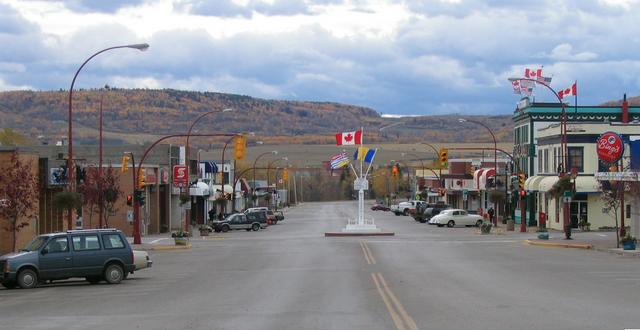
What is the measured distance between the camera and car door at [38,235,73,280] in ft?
90.8

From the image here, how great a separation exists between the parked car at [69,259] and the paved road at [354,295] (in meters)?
0.48

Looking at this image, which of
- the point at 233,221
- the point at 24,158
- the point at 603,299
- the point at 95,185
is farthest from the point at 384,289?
the point at 233,221

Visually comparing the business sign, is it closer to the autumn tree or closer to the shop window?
the autumn tree

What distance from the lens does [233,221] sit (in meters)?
76.3

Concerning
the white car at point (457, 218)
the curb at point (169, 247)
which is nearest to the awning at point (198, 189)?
the white car at point (457, 218)

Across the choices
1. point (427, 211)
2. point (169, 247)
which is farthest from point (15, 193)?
point (427, 211)

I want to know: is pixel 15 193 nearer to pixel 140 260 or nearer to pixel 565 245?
pixel 140 260

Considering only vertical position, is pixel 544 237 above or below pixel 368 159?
below

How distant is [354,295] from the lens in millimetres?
22219

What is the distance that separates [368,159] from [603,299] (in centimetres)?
5040

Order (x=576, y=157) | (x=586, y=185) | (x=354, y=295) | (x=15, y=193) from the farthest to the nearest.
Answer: (x=576, y=157)
(x=586, y=185)
(x=15, y=193)
(x=354, y=295)

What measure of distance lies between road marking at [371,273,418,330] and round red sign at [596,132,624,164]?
934 inches

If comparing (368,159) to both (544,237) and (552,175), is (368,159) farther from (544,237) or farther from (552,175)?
(544,237)

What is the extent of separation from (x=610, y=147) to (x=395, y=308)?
30761 millimetres
